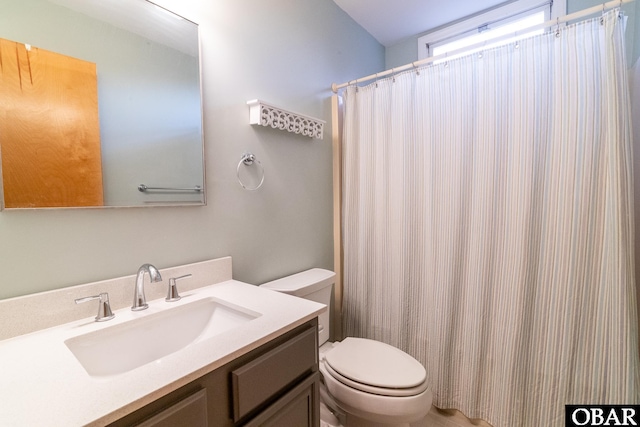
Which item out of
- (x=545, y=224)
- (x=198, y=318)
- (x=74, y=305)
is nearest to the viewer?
(x=74, y=305)

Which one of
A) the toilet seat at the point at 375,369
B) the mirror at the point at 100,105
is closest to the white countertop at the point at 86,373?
the mirror at the point at 100,105

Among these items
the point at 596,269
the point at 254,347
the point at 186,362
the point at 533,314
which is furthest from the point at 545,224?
the point at 186,362

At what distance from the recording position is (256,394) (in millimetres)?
806

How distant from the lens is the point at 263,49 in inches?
59.2

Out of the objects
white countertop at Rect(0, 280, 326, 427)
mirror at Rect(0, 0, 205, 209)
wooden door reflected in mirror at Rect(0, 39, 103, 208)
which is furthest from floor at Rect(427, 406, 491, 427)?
wooden door reflected in mirror at Rect(0, 39, 103, 208)

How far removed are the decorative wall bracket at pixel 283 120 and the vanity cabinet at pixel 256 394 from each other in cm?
96

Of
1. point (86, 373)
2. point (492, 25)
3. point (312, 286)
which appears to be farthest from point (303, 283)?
point (492, 25)

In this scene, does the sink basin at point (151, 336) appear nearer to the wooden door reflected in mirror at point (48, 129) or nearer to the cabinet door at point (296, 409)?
the cabinet door at point (296, 409)

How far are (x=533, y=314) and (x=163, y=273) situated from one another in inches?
65.6

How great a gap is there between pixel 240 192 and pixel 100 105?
0.61 meters

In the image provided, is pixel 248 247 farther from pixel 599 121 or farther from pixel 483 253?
pixel 599 121

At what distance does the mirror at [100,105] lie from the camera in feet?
2.77

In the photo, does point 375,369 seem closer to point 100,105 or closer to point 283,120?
point 283,120

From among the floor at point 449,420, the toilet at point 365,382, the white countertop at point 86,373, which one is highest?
the white countertop at point 86,373
